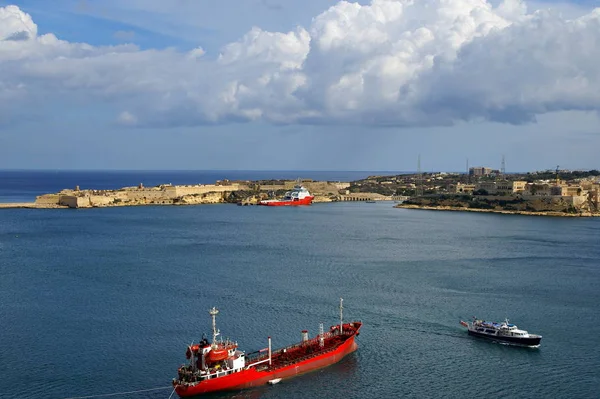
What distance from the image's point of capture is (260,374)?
19844 millimetres

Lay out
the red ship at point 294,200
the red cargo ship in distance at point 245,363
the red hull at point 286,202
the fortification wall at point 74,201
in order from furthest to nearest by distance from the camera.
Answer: the red ship at point 294,200 → the red hull at point 286,202 → the fortification wall at point 74,201 → the red cargo ship in distance at point 245,363

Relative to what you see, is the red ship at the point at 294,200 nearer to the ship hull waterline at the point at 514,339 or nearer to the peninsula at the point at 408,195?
the peninsula at the point at 408,195

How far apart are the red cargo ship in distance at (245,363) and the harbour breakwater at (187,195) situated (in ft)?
207

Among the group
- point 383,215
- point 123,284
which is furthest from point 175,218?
point 123,284

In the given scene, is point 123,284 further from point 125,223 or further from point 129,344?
point 125,223

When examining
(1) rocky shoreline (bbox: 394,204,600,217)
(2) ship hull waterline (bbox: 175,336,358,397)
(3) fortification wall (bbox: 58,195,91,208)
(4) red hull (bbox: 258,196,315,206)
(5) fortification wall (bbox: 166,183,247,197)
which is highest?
(5) fortification wall (bbox: 166,183,247,197)

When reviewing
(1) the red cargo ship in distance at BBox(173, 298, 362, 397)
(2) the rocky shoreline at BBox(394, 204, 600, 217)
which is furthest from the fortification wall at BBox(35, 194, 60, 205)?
(1) the red cargo ship in distance at BBox(173, 298, 362, 397)

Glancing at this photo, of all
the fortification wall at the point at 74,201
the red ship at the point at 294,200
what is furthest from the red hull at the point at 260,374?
the red ship at the point at 294,200

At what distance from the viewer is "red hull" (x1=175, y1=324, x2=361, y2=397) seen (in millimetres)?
18938

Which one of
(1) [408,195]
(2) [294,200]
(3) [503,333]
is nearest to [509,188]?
(1) [408,195]

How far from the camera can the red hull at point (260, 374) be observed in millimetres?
18938

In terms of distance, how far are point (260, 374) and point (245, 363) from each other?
23.9 inches

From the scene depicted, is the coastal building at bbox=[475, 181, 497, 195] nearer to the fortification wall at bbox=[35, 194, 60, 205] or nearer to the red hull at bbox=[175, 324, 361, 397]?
the fortification wall at bbox=[35, 194, 60, 205]

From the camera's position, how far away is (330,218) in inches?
2736
